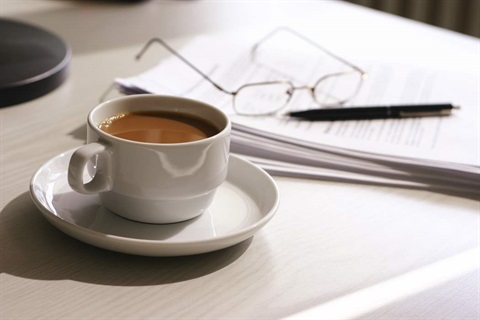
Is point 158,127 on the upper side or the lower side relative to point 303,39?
upper

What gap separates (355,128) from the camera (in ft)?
2.47

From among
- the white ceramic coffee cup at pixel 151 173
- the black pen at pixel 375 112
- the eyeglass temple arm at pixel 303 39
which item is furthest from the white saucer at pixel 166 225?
the eyeglass temple arm at pixel 303 39

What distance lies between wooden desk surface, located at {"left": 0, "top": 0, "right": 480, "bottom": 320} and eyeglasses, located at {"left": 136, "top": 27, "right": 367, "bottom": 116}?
14 centimetres

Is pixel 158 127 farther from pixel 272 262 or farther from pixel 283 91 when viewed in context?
pixel 283 91

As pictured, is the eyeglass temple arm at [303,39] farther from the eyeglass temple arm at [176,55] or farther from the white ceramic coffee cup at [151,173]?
the white ceramic coffee cup at [151,173]

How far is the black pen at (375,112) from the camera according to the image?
0.77 meters

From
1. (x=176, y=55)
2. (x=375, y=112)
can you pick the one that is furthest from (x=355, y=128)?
(x=176, y=55)

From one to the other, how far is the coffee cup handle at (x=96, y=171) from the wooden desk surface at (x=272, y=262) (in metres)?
0.04

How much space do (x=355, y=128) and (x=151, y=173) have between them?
314 mm

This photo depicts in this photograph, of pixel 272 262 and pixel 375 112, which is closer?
pixel 272 262

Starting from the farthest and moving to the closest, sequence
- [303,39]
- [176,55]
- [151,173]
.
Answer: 1. [303,39]
2. [176,55]
3. [151,173]

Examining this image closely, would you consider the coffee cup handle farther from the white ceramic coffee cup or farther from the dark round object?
the dark round object

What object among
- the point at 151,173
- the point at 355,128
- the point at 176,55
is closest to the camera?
the point at 151,173

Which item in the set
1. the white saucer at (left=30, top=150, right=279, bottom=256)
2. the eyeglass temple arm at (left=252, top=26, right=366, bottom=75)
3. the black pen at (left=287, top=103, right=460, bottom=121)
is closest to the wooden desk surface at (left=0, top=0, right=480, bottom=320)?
the white saucer at (left=30, top=150, right=279, bottom=256)
